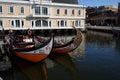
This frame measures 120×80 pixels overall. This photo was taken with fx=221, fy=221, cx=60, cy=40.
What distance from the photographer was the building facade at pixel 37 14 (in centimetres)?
4088

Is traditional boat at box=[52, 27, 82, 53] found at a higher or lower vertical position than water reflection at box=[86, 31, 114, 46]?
higher

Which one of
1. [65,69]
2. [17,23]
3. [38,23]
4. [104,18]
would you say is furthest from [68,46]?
[104,18]

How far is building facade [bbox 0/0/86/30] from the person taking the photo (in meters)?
40.9

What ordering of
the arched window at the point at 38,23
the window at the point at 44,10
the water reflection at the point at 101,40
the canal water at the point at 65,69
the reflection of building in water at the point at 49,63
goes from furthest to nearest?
the window at the point at 44,10 → the arched window at the point at 38,23 → the water reflection at the point at 101,40 → the reflection of building in water at the point at 49,63 → the canal water at the point at 65,69

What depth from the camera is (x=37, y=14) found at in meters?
42.8

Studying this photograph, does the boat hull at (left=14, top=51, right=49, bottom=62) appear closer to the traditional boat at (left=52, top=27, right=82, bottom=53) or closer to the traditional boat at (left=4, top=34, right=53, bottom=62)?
the traditional boat at (left=4, top=34, right=53, bottom=62)

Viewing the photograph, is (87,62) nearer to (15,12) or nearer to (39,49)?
(39,49)

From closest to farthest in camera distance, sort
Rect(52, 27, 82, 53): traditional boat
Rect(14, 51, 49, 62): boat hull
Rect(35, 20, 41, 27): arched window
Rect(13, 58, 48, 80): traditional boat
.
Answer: Rect(13, 58, 48, 80): traditional boat, Rect(14, 51, 49, 62): boat hull, Rect(52, 27, 82, 53): traditional boat, Rect(35, 20, 41, 27): arched window

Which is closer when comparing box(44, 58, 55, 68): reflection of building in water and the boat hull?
the boat hull

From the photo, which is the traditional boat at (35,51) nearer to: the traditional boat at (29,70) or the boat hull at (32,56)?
the boat hull at (32,56)

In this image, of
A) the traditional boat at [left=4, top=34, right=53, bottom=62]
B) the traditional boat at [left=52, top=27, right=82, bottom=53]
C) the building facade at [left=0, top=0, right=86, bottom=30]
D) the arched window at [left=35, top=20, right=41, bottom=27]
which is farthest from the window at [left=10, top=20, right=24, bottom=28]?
the traditional boat at [left=4, top=34, right=53, bottom=62]

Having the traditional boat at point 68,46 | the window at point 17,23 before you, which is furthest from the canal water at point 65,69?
the window at point 17,23

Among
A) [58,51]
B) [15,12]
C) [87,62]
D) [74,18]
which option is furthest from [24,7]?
[87,62]

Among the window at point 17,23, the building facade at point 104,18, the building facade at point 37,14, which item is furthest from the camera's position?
the building facade at point 104,18
